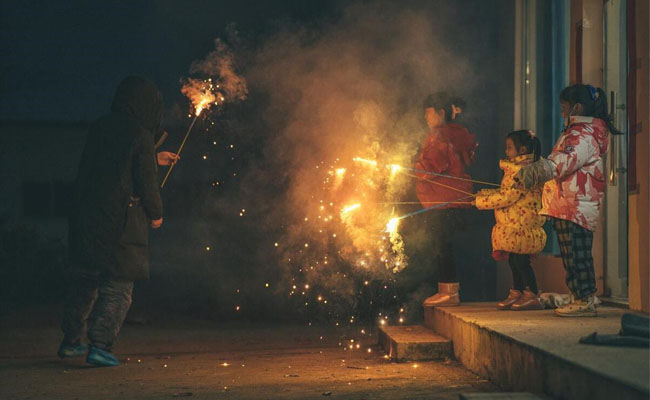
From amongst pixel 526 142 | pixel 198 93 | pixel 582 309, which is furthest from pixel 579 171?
pixel 198 93

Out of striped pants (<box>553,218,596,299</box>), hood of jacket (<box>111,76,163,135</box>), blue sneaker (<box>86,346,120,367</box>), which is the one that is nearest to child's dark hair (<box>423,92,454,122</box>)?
striped pants (<box>553,218,596,299</box>)

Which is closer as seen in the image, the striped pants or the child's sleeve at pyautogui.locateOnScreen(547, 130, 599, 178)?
the child's sleeve at pyautogui.locateOnScreen(547, 130, 599, 178)

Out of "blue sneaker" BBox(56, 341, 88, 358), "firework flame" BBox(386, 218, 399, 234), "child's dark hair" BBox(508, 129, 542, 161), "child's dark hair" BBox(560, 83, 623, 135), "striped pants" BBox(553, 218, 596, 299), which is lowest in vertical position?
"blue sneaker" BBox(56, 341, 88, 358)

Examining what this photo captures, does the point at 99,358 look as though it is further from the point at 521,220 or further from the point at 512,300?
the point at 521,220

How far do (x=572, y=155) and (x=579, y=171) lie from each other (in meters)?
0.16

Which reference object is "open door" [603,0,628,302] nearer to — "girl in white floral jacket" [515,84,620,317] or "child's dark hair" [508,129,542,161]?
"child's dark hair" [508,129,542,161]

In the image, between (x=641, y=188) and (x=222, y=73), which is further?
(x=222, y=73)

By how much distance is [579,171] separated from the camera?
18.6 feet

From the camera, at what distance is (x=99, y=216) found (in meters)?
5.91

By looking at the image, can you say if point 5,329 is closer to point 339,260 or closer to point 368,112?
point 339,260

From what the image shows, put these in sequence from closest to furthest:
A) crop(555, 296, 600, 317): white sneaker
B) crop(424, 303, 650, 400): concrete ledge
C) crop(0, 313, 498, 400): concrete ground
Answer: crop(424, 303, 650, 400): concrete ledge, crop(0, 313, 498, 400): concrete ground, crop(555, 296, 600, 317): white sneaker

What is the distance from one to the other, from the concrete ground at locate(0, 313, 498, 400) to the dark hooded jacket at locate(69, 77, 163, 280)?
793mm

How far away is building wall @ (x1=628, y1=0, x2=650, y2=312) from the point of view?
19.9ft

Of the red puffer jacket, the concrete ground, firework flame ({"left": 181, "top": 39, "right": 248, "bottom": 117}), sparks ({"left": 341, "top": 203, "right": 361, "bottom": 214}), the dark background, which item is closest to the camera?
the concrete ground
